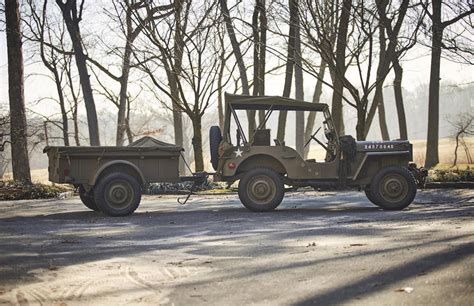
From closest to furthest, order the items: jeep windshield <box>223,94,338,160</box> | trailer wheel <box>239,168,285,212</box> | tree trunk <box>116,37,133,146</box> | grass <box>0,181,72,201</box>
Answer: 1. trailer wheel <box>239,168,285,212</box>
2. jeep windshield <box>223,94,338,160</box>
3. grass <box>0,181,72,201</box>
4. tree trunk <box>116,37,133,146</box>

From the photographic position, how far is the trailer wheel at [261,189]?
12312 mm

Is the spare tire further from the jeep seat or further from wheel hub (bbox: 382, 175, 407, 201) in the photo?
wheel hub (bbox: 382, 175, 407, 201)

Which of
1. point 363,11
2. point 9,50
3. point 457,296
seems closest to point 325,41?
point 363,11

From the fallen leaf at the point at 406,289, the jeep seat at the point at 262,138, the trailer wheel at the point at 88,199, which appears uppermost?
the jeep seat at the point at 262,138

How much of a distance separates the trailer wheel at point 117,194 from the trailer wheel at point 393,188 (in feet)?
15.7

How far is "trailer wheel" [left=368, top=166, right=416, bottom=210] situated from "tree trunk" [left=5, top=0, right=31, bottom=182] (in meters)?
12.3

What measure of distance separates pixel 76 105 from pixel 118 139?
3.93 meters

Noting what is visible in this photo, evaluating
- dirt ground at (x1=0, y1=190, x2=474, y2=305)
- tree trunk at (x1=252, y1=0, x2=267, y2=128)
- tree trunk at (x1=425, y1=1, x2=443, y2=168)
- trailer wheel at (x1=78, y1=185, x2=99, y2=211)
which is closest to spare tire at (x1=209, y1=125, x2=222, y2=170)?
dirt ground at (x1=0, y1=190, x2=474, y2=305)

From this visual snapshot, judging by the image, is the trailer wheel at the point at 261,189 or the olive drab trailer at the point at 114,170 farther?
the trailer wheel at the point at 261,189

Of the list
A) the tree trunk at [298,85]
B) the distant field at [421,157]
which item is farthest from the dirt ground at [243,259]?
the tree trunk at [298,85]

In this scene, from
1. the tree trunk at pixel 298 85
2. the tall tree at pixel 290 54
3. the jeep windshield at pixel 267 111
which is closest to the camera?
the jeep windshield at pixel 267 111

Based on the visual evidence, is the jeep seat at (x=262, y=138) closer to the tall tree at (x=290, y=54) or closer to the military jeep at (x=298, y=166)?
the military jeep at (x=298, y=166)

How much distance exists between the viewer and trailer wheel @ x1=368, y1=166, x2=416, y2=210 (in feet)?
40.7

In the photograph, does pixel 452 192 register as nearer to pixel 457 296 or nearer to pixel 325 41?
pixel 325 41
